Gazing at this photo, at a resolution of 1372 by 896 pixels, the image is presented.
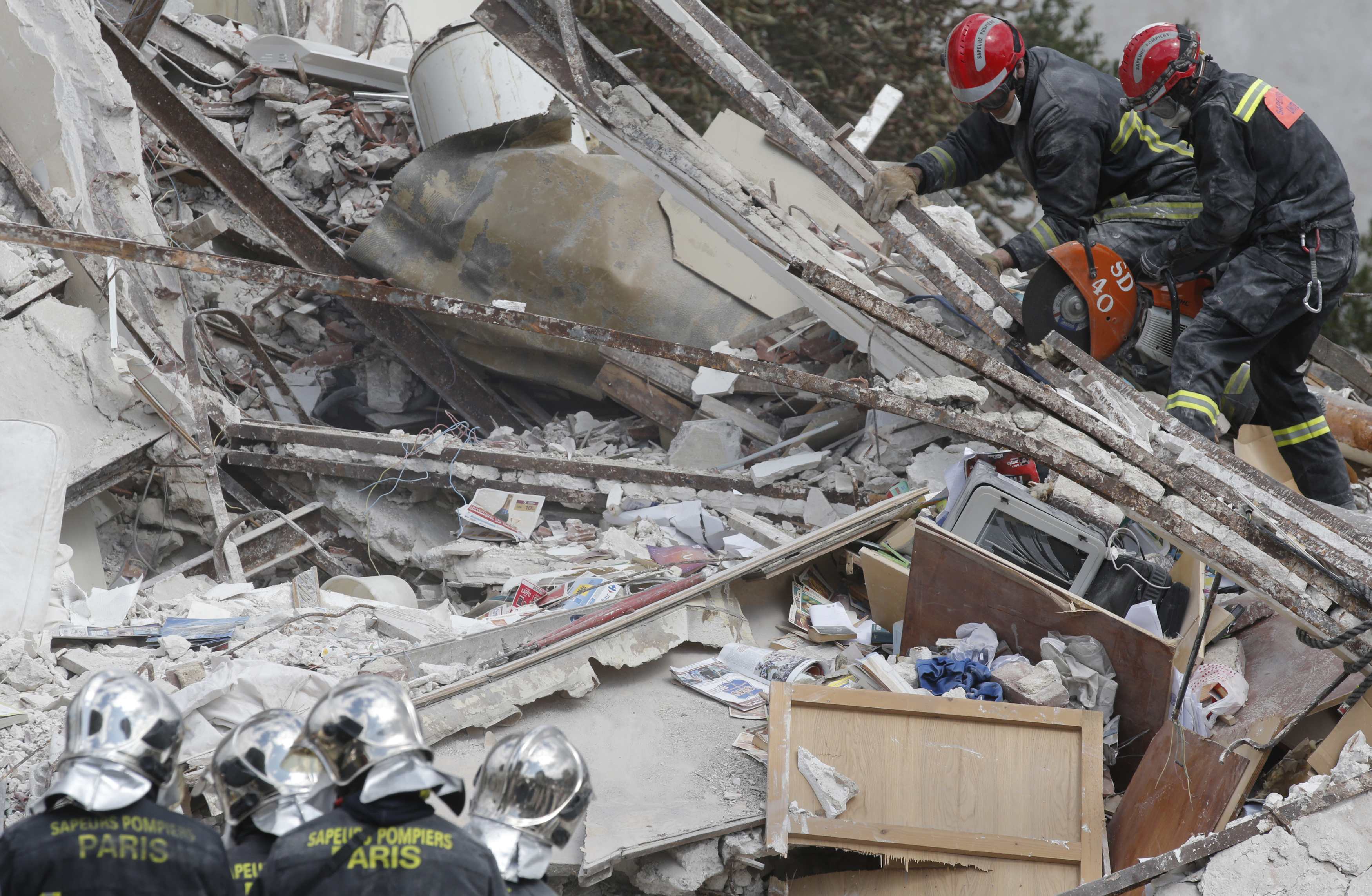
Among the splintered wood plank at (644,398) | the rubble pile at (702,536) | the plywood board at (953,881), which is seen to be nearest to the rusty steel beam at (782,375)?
the rubble pile at (702,536)

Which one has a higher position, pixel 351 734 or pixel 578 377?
pixel 351 734

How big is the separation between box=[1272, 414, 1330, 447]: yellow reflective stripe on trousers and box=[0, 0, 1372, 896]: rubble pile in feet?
0.40

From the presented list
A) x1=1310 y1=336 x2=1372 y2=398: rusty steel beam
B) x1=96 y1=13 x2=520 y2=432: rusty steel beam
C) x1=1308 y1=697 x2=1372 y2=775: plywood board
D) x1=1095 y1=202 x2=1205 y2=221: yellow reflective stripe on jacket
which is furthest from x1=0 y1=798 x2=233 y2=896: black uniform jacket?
x1=1310 y1=336 x2=1372 y2=398: rusty steel beam

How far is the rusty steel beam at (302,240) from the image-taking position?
6.92 meters

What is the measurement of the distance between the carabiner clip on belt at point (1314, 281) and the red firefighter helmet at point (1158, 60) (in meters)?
0.78

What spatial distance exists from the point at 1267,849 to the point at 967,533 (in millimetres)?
1596

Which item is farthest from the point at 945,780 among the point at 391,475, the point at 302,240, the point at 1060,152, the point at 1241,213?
the point at 302,240

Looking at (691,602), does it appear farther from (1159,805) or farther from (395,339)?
(395,339)

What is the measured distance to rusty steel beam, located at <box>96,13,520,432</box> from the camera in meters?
6.92

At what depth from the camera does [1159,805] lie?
3.13 meters

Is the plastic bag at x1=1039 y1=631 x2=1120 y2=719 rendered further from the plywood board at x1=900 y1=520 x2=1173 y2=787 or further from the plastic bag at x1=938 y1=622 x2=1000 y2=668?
the plastic bag at x1=938 y1=622 x2=1000 y2=668

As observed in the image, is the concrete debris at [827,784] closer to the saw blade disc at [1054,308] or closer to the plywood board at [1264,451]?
the saw blade disc at [1054,308]

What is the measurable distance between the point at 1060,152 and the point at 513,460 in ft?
9.43

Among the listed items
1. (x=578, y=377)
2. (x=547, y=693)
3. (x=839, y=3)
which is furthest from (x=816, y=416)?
(x=839, y=3)
